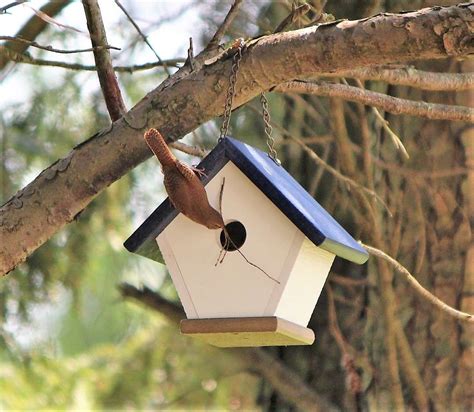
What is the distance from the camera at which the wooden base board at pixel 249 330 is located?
1.83m

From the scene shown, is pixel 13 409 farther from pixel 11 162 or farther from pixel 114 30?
pixel 114 30

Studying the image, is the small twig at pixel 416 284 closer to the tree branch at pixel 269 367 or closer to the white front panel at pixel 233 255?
the white front panel at pixel 233 255

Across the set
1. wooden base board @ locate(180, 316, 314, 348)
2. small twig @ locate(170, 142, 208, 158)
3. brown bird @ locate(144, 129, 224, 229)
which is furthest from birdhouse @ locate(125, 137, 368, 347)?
small twig @ locate(170, 142, 208, 158)

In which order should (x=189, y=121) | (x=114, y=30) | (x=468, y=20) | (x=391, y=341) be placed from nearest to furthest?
(x=468, y=20), (x=189, y=121), (x=391, y=341), (x=114, y=30)

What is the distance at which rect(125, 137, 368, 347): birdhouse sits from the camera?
1881 mm

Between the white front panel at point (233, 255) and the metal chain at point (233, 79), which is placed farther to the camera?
the white front panel at point (233, 255)

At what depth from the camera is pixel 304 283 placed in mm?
1973

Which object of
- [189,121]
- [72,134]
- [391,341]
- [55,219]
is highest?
[72,134]

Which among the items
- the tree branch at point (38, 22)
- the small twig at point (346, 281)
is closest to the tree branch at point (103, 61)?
the tree branch at point (38, 22)

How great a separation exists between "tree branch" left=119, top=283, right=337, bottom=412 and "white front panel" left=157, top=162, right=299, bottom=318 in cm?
142

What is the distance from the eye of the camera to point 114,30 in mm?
3516

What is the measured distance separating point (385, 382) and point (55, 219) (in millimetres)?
1739

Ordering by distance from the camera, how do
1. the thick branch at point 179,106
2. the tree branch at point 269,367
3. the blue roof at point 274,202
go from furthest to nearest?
1. the tree branch at point 269,367
2. the blue roof at point 274,202
3. the thick branch at point 179,106

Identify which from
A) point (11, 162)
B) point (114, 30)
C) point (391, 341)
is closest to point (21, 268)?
point (11, 162)
